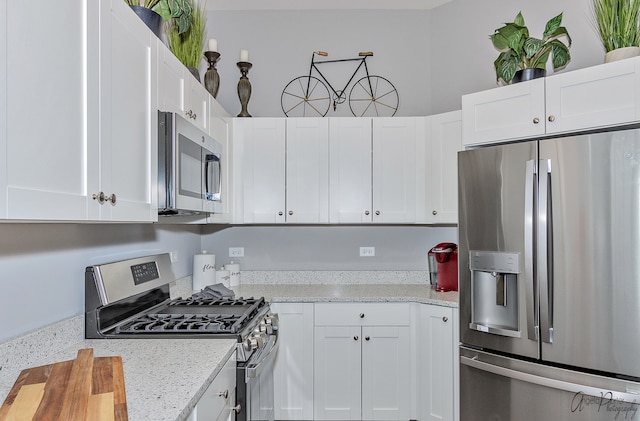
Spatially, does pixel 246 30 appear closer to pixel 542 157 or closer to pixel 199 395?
pixel 542 157

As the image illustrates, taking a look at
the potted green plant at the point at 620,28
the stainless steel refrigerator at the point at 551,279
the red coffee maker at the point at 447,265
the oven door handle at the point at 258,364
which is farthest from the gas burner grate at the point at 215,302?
the potted green plant at the point at 620,28

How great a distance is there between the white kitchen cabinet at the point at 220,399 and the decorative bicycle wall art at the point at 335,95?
2213mm

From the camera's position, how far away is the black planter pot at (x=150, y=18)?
1.66m

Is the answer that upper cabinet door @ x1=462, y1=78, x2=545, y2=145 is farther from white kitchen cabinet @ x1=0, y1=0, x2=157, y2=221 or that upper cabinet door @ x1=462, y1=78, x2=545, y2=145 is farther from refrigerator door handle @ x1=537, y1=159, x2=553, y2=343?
white kitchen cabinet @ x1=0, y1=0, x2=157, y2=221

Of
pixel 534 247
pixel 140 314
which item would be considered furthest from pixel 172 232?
pixel 534 247

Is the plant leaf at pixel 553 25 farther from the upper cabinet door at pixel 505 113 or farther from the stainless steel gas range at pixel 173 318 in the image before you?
the stainless steel gas range at pixel 173 318

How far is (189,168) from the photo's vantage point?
1896mm

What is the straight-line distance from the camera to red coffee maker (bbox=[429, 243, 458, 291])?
9.23 feet

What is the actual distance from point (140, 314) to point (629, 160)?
226cm

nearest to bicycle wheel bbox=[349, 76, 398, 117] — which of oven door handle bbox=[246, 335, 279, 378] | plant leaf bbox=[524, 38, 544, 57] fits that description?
plant leaf bbox=[524, 38, 544, 57]

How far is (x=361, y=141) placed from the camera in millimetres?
2951

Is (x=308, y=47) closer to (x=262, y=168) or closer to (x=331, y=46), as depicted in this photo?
(x=331, y=46)

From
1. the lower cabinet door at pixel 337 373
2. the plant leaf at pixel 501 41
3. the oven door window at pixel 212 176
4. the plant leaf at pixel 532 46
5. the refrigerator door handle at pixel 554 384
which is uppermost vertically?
the plant leaf at pixel 501 41

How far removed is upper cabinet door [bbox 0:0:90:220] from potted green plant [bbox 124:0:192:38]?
0.53 metres
